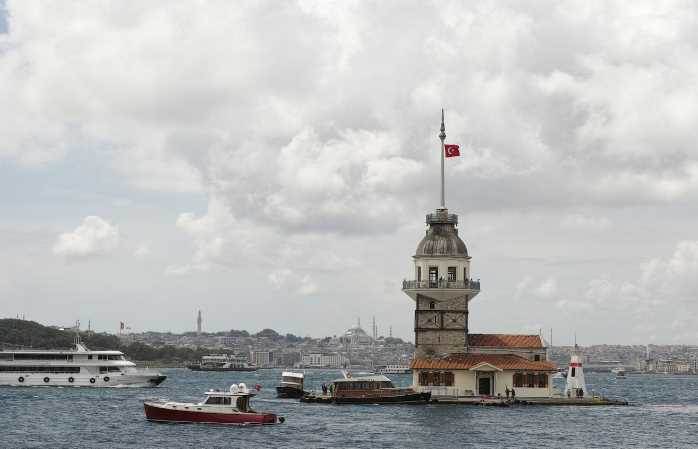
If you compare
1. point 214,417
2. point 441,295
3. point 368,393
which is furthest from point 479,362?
point 214,417

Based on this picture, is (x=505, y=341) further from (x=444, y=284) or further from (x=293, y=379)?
(x=293, y=379)

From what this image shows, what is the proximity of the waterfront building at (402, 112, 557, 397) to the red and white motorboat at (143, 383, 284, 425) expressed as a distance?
71.2ft

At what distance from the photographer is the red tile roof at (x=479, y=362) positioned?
99.4m

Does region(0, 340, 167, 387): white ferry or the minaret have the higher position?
the minaret

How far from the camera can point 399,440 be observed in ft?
238

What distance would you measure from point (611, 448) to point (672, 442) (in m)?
7.21

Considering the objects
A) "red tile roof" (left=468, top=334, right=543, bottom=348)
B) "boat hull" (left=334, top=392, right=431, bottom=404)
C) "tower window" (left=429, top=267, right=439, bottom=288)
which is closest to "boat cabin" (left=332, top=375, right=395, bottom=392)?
"boat hull" (left=334, top=392, right=431, bottom=404)

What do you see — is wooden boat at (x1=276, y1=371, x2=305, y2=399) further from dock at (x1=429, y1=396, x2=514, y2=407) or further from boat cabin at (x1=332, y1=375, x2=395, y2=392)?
dock at (x1=429, y1=396, x2=514, y2=407)

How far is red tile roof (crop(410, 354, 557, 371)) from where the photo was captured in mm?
99375

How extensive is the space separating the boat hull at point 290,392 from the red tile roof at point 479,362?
1985 centimetres

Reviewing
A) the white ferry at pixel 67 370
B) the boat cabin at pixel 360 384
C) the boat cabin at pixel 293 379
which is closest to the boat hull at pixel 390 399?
the boat cabin at pixel 360 384

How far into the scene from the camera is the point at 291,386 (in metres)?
118

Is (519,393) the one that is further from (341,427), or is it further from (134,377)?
(134,377)

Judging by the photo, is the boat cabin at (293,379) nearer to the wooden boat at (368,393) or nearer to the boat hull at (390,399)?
the wooden boat at (368,393)
